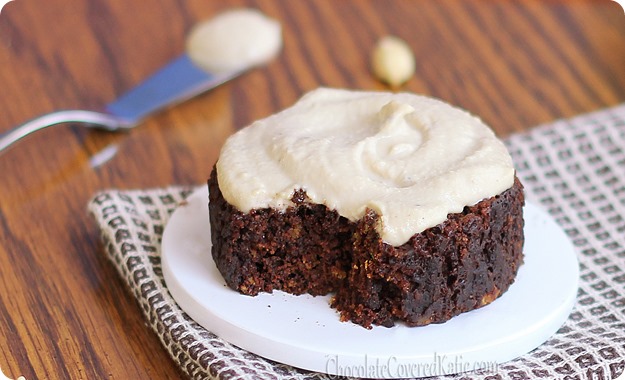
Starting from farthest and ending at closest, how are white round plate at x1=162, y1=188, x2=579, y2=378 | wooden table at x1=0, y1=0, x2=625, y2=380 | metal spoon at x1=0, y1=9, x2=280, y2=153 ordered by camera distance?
metal spoon at x1=0, y1=9, x2=280, y2=153, wooden table at x1=0, y1=0, x2=625, y2=380, white round plate at x1=162, y1=188, x2=579, y2=378

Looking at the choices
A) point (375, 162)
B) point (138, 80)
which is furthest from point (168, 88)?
point (375, 162)

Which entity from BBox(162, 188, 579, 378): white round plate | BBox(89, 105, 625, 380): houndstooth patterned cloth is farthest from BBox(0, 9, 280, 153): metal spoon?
BBox(162, 188, 579, 378): white round plate

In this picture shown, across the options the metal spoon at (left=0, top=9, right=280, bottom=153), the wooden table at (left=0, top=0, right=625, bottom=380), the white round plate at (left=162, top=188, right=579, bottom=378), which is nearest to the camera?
the white round plate at (left=162, top=188, right=579, bottom=378)

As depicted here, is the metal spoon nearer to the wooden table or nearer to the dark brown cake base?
the wooden table

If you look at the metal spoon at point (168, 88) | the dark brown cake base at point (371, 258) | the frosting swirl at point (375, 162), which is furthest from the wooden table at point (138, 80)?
the frosting swirl at point (375, 162)

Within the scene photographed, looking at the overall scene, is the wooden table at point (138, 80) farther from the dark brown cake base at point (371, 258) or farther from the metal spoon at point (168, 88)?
the dark brown cake base at point (371, 258)
